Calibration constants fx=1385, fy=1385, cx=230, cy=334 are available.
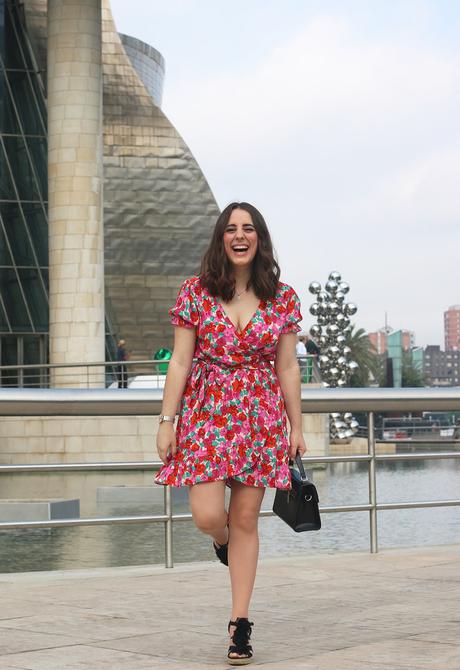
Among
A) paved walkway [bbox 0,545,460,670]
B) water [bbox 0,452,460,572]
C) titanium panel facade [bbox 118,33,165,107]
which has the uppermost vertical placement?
titanium panel facade [bbox 118,33,165,107]

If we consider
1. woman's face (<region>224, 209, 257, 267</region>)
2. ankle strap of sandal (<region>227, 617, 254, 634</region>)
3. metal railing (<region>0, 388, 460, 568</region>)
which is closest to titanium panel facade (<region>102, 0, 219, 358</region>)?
metal railing (<region>0, 388, 460, 568</region>)

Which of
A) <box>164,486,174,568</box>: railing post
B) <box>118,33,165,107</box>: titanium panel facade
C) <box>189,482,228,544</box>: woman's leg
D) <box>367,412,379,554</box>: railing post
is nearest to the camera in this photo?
<box>189,482,228,544</box>: woman's leg

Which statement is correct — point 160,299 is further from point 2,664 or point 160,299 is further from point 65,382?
point 2,664

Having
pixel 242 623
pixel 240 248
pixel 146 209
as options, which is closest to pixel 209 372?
pixel 240 248

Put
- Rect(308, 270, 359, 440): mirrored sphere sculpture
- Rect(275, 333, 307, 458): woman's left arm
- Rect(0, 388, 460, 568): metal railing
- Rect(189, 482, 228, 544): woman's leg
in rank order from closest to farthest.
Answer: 1. Rect(189, 482, 228, 544): woman's leg
2. Rect(275, 333, 307, 458): woman's left arm
3. Rect(0, 388, 460, 568): metal railing
4. Rect(308, 270, 359, 440): mirrored sphere sculpture

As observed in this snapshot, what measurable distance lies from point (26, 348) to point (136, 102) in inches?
641

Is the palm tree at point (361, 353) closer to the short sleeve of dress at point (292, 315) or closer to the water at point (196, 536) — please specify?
the water at point (196, 536)

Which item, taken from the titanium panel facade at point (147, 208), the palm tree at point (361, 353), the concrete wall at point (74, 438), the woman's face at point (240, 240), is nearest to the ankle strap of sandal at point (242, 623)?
the woman's face at point (240, 240)

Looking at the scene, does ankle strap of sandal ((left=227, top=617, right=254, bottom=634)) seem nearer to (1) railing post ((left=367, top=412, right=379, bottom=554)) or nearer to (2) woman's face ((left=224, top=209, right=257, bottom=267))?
(2) woman's face ((left=224, top=209, right=257, bottom=267))

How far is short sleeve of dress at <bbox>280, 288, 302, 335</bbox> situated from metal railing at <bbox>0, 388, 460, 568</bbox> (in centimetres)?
198

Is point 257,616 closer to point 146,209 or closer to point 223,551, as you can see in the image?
point 223,551

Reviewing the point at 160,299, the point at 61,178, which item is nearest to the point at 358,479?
the point at 61,178

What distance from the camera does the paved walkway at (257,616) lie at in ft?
17.4

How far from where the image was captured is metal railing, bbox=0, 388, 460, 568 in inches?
306
